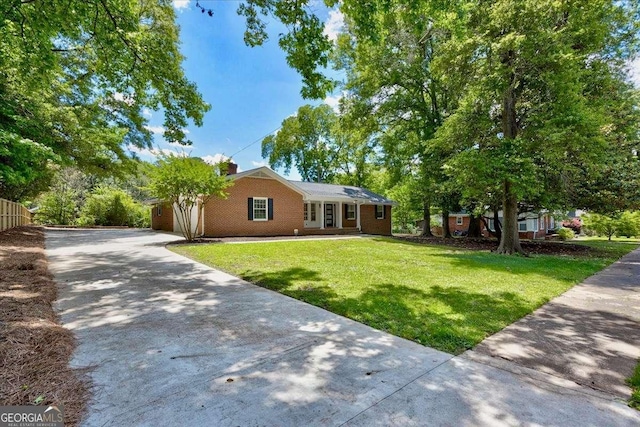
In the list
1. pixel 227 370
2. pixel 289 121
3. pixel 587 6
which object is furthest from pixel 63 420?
pixel 289 121

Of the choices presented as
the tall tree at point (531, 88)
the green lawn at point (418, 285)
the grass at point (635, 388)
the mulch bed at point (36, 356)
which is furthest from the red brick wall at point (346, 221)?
the grass at point (635, 388)

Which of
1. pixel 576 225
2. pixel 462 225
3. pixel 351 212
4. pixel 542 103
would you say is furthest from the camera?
pixel 462 225

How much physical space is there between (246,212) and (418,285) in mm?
13277

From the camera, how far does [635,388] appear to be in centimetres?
257

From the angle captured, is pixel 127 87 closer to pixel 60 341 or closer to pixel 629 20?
pixel 60 341

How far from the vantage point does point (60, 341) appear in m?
3.20

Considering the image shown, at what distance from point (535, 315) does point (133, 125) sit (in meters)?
23.4

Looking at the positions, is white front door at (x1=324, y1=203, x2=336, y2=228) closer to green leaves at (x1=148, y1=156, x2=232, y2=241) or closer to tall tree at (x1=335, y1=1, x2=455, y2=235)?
tall tree at (x1=335, y1=1, x2=455, y2=235)

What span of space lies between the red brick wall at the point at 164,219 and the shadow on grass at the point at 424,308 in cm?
1701

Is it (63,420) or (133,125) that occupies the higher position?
(133,125)

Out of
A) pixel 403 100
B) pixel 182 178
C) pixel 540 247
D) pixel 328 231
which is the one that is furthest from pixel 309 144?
pixel 540 247

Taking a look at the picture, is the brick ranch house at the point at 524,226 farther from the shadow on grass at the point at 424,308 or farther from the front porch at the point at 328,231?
the shadow on grass at the point at 424,308

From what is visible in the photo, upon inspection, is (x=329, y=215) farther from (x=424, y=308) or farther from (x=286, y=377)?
(x=286, y=377)

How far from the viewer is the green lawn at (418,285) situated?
13.2ft
